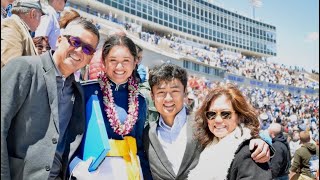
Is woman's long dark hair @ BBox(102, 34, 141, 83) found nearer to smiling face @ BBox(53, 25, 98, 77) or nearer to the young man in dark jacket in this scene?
smiling face @ BBox(53, 25, 98, 77)

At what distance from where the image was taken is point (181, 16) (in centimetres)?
6775

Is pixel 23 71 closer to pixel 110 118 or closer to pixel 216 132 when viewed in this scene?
pixel 110 118

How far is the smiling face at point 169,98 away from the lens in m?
2.85

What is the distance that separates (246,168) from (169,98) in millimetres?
877

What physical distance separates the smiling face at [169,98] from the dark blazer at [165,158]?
0.55ft

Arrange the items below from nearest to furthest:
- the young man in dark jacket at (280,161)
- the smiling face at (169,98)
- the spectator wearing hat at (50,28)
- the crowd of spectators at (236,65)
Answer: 1. the smiling face at (169,98)
2. the spectator wearing hat at (50,28)
3. the young man in dark jacket at (280,161)
4. the crowd of spectators at (236,65)

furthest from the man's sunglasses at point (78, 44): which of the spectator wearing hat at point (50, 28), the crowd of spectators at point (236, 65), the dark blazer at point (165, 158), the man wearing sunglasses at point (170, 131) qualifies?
the crowd of spectators at point (236, 65)

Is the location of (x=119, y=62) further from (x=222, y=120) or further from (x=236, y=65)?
(x=236, y=65)

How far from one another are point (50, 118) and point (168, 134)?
3.31ft

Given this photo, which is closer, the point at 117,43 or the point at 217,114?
the point at 217,114

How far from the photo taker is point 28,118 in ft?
7.06

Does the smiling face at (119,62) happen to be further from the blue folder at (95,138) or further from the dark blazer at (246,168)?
the dark blazer at (246,168)

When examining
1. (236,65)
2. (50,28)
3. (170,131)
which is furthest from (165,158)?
(236,65)

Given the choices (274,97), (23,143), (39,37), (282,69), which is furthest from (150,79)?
(282,69)
